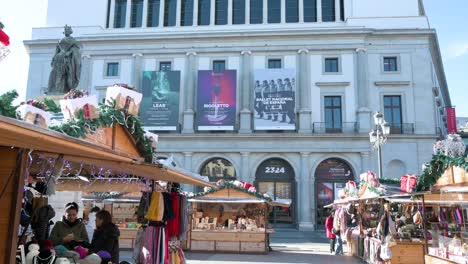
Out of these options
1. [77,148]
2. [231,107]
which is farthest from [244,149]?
[77,148]

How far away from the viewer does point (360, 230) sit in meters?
16.4

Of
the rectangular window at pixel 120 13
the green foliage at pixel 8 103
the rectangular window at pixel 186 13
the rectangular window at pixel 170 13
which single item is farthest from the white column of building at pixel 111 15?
the green foliage at pixel 8 103

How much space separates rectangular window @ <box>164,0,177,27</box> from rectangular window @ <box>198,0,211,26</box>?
2181 millimetres

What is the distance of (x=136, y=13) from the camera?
38.7 meters

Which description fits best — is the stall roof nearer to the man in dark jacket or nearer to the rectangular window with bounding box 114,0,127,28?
the man in dark jacket

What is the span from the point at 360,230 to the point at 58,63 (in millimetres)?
11871

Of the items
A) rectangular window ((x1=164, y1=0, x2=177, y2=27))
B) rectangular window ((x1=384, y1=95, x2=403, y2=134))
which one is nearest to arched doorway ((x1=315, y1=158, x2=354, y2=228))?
rectangular window ((x1=384, y1=95, x2=403, y2=134))

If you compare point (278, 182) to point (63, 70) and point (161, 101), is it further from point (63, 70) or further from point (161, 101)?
point (63, 70)

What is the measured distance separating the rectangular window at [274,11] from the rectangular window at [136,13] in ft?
36.9

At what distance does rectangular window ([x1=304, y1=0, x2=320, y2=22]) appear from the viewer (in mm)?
36500

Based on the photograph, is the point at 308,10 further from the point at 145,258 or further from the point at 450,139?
the point at 145,258

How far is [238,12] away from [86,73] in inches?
541

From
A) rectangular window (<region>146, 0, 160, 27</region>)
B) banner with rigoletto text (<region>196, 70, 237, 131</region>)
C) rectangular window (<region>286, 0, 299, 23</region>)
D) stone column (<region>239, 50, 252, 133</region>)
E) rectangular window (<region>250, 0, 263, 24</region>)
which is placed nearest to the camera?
banner with rigoletto text (<region>196, 70, 237, 131</region>)

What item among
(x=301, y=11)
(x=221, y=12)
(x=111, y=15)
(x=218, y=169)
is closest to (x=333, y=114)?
(x=301, y=11)
